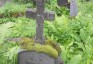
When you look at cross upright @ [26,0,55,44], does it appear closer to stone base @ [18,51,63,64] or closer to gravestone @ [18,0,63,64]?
gravestone @ [18,0,63,64]

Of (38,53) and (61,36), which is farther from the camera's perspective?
(61,36)

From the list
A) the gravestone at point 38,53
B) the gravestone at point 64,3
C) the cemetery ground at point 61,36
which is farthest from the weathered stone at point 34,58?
the gravestone at point 64,3

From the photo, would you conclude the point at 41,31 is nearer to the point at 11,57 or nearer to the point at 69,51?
the point at 11,57

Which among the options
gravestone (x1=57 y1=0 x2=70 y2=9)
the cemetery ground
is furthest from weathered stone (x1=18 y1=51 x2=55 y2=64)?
gravestone (x1=57 y1=0 x2=70 y2=9)

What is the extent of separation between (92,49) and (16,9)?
408cm

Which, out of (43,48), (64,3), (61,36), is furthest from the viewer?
(64,3)

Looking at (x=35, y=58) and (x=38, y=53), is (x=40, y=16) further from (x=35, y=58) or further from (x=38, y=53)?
(x=35, y=58)

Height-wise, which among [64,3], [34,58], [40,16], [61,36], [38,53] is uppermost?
[40,16]

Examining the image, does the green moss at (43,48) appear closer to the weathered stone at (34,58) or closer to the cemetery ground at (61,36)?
the weathered stone at (34,58)

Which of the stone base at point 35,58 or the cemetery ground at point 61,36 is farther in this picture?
the cemetery ground at point 61,36

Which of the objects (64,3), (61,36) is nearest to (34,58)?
(61,36)

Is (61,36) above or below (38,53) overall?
below

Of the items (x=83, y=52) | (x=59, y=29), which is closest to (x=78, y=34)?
(x=59, y=29)

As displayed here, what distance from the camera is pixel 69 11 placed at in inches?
386
